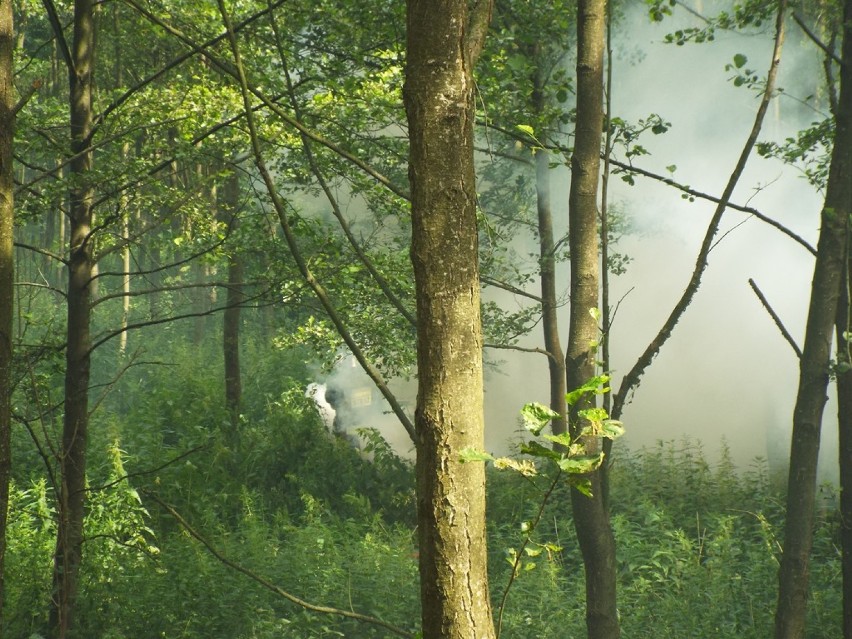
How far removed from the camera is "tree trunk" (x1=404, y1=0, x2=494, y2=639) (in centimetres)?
215

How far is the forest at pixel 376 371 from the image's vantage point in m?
2.29

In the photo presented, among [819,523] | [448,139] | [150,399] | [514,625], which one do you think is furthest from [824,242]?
[150,399]

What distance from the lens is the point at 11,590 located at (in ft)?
23.3

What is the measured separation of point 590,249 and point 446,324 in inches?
116

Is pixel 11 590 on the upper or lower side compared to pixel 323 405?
lower

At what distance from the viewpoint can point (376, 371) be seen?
864 centimetres

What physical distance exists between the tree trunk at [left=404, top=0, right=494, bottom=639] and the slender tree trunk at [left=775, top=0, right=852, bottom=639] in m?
4.41

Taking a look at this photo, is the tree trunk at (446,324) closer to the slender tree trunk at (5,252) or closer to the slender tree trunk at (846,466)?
the slender tree trunk at (5,252)

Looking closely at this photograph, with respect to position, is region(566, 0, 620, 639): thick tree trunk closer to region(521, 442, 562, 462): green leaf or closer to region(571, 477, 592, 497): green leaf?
region(571, 477, 592, 497): green leaf

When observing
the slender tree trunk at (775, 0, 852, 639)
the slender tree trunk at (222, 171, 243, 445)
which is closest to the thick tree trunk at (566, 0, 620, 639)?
the slender tree trunk at (775, 0, 852, 639)

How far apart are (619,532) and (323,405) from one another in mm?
8519

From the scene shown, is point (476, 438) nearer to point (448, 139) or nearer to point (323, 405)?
point (448, 139)

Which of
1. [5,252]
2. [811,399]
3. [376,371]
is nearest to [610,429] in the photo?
[5,252]

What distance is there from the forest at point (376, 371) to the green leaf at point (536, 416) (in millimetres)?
10
